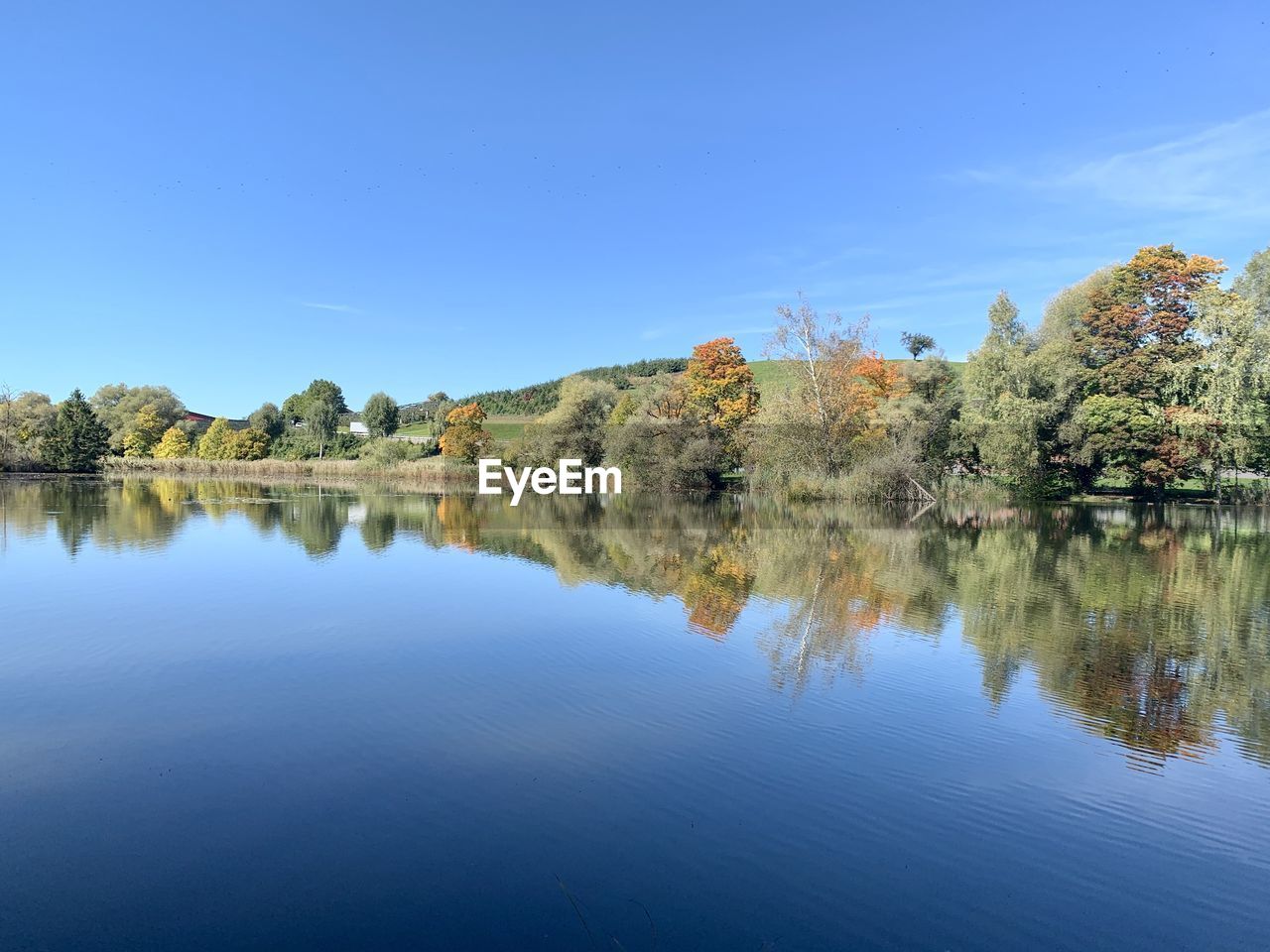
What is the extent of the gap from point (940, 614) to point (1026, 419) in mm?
27495

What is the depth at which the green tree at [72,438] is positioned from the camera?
55781 mm

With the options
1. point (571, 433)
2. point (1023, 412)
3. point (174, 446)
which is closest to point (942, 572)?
point (1023, 412)

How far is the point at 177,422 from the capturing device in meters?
69.5

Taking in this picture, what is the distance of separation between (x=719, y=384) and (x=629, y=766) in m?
42.9

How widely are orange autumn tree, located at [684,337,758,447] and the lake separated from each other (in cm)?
3457

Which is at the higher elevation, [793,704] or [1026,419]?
[1026,419]

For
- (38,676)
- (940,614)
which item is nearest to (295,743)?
(38,676)

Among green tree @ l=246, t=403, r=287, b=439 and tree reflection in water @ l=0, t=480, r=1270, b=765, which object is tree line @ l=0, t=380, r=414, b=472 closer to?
green tree @ l=246, t=403, r=287, b=439

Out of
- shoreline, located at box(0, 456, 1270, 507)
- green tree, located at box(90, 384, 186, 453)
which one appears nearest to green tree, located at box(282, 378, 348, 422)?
green tree, located at box(90, 384, 186, 453)

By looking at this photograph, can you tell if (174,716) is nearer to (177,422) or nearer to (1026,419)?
(1026,419)

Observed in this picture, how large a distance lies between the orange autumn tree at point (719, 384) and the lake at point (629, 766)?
1361 inches

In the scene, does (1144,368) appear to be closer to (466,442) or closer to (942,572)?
(942,572)

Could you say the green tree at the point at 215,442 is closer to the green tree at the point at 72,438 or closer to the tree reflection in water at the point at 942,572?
the green tree at the point at 72,438

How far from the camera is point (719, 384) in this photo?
47312mm
